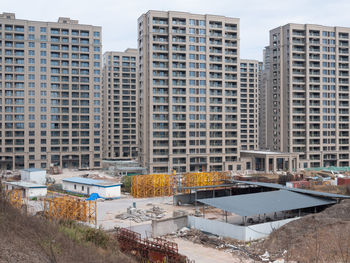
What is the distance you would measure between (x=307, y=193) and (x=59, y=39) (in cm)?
7136

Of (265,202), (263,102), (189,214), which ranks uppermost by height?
(263,102)

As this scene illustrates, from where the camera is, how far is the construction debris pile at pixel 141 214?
39.2m

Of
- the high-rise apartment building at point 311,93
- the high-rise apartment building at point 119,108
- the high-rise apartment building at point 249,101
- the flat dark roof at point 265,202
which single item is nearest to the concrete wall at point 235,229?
the flat dark roof at point 265,202

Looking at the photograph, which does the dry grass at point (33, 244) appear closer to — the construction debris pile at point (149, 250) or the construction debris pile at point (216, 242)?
the construction debris pile at point (149, 250)

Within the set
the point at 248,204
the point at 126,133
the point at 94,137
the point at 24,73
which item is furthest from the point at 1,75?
the point at 248,204

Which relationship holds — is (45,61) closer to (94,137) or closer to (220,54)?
(94,137)

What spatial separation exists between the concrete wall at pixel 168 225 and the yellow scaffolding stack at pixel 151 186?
1709 cm

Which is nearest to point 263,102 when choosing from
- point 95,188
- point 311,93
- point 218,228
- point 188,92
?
point 311,93

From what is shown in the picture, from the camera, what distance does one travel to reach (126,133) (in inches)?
4926

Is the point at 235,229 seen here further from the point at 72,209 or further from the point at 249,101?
the point at 249,101

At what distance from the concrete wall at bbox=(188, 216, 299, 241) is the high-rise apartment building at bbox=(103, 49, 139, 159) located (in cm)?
9050

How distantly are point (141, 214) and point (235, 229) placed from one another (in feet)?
41.4

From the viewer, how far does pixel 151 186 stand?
53469 mm

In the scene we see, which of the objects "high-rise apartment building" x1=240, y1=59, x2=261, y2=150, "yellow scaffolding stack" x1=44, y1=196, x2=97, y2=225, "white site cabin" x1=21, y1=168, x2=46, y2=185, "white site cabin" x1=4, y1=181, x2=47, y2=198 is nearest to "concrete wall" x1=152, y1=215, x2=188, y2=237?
"yellow scaffolding stack" x1=44, y1=196, x2=97, y2=225
